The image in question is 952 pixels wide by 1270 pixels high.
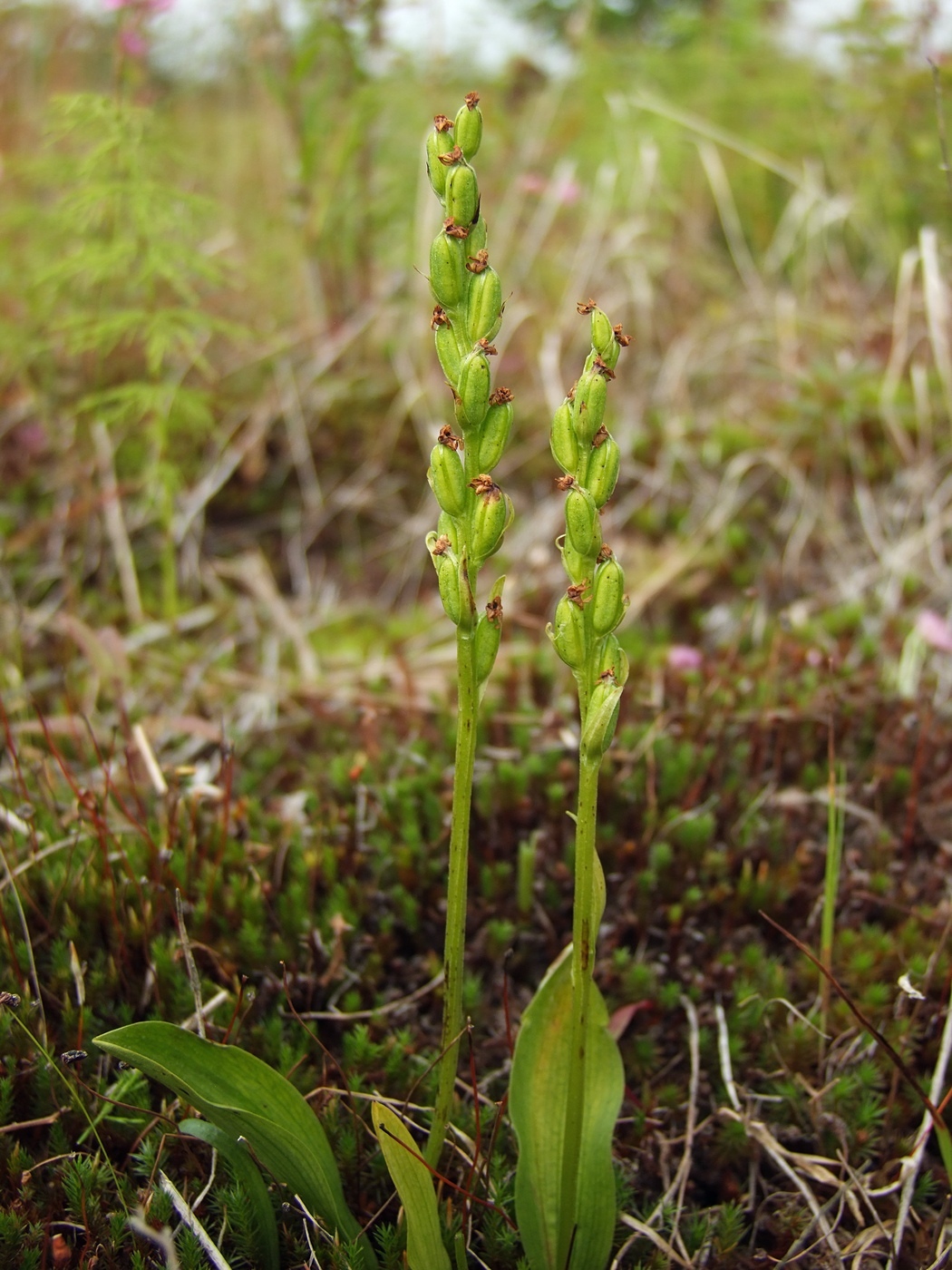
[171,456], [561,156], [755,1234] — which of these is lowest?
[755,1234]

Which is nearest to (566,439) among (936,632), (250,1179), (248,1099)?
(248,1099)

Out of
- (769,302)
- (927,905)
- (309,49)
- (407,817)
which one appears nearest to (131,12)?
(309,49)

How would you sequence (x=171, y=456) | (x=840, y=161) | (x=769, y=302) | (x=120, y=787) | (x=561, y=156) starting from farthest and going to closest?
(x=561, y=156) → (x=840, y=161) → (x=769, y=302) → (x=171, y=456) → (x=120, y=787)

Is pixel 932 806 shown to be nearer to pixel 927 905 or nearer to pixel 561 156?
pixel 927 905

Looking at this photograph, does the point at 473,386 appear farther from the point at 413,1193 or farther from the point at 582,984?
the point at 413,1193

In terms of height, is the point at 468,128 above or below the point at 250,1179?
above

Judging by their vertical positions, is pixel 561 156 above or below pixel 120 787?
above
